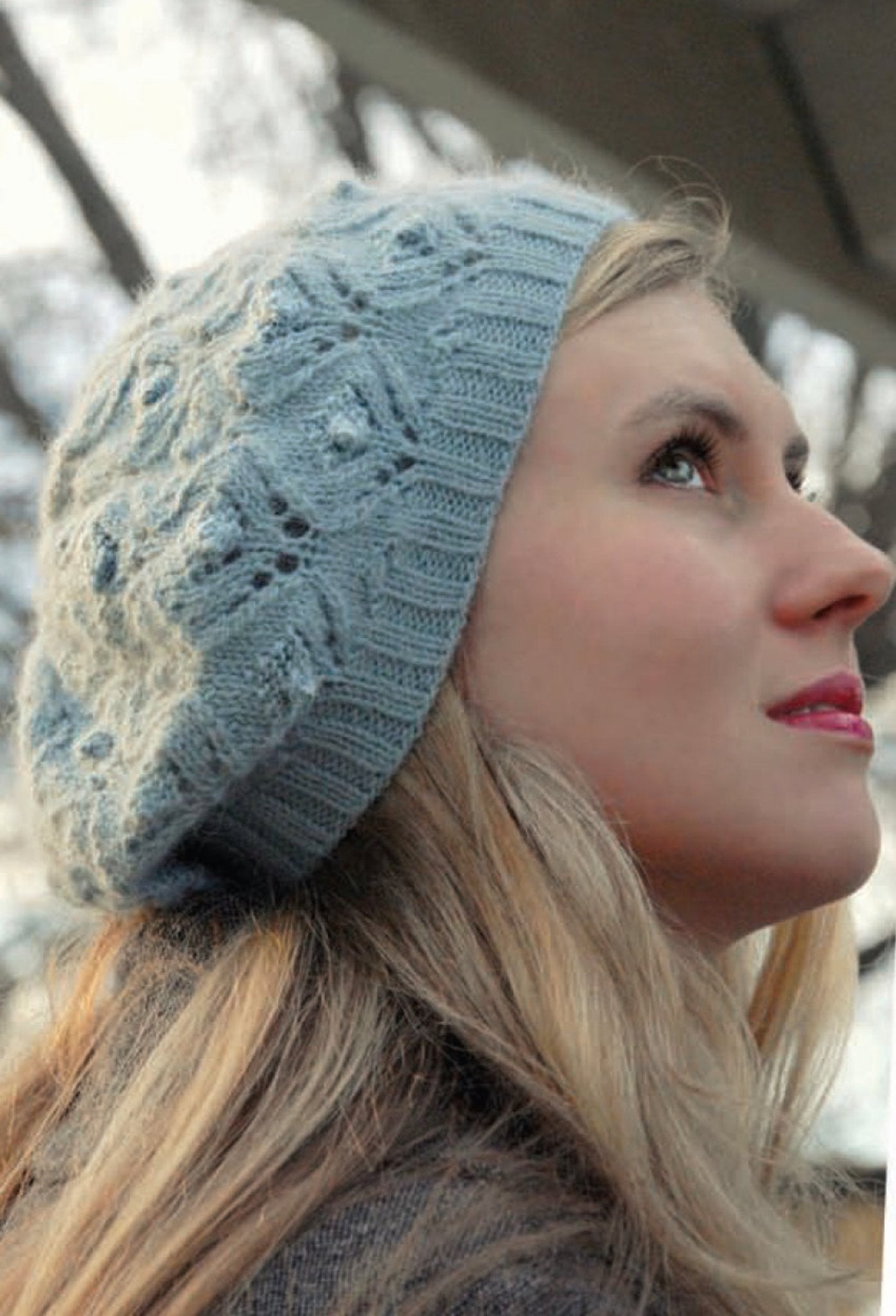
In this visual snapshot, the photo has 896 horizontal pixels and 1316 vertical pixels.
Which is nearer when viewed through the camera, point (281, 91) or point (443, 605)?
point (443, 605)

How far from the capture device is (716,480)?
1648mm

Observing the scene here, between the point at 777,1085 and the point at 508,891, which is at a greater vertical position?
the point at 508,891

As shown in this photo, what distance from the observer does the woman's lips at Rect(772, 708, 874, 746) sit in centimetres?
156

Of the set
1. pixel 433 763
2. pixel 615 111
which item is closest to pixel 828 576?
pixel 433 763

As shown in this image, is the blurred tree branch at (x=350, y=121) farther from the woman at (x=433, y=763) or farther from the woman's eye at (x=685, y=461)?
the woman's eye at (x=685, y=461)

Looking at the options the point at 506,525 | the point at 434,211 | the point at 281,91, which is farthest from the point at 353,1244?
the point at 281,91

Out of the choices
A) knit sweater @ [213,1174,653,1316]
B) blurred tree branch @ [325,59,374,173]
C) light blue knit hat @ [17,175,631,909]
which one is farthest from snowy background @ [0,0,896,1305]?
knit sweater @ [213,1174,653,1316]

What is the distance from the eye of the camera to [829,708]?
1.58 m

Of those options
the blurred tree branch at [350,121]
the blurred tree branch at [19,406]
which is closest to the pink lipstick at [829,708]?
the blurred tree branch at [350,121]

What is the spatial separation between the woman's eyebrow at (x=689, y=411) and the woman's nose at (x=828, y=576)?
93 mm

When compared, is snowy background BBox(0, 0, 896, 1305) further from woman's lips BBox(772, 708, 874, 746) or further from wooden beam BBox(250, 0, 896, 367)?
woman's lips BBox(772, 708, 874, 746)

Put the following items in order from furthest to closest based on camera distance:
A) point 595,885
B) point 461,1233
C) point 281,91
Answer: point 281,91, point 595,885, point 461,1233

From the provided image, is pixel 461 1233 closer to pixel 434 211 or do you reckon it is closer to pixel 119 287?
pixel 434 211

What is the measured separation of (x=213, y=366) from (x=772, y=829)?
1.82 ft
